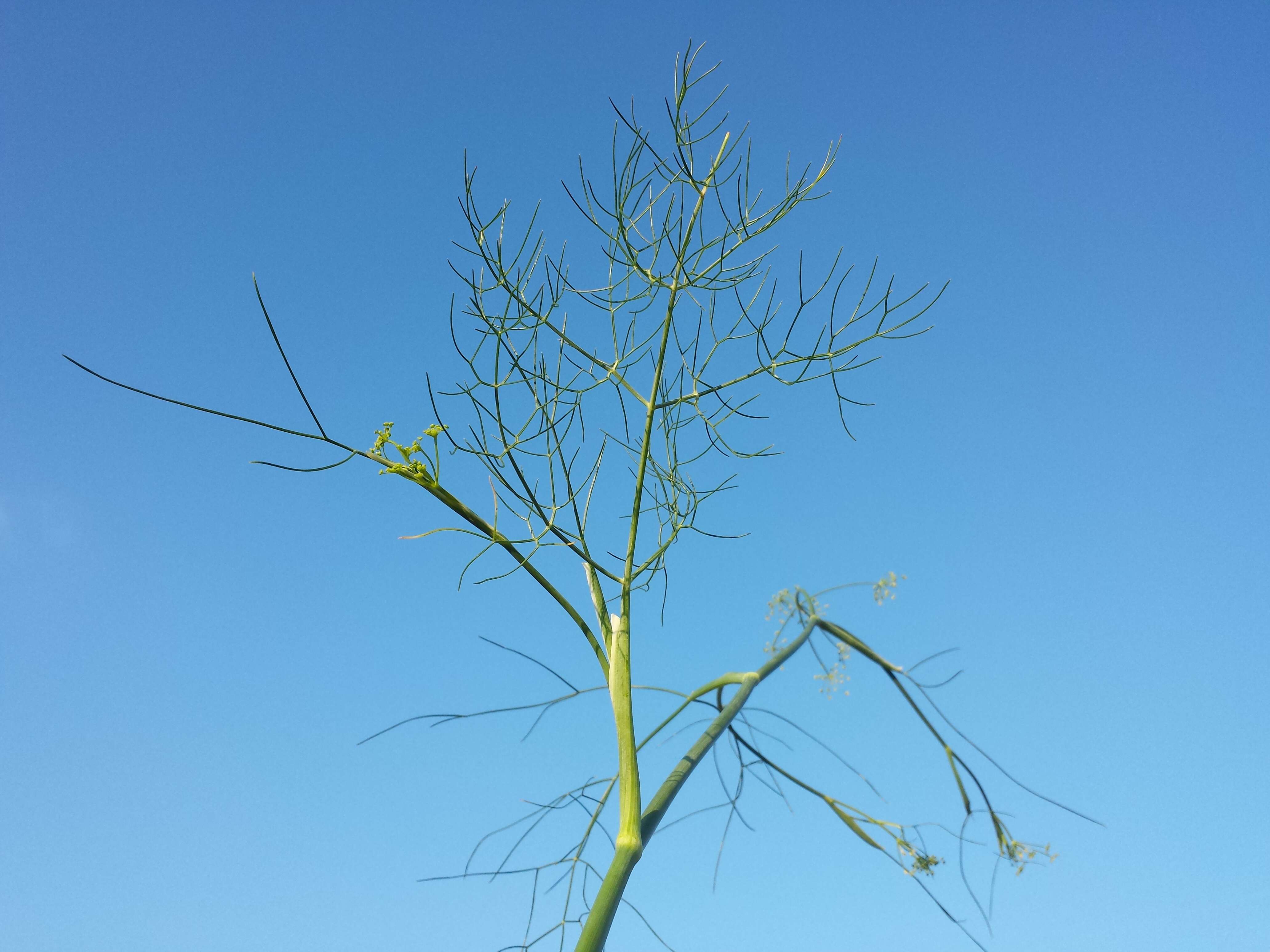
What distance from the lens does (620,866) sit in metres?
0.65

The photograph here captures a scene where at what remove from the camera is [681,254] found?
1.02 m

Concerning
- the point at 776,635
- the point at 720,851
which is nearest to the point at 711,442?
the point at 776,635

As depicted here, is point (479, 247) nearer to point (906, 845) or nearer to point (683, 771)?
point (683, 771)

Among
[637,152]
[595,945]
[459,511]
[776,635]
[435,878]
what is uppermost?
[637,152]

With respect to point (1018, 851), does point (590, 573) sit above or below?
above

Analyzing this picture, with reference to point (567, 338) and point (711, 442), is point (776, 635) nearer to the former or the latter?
point (711, 442)

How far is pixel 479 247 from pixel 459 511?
388 millimetres

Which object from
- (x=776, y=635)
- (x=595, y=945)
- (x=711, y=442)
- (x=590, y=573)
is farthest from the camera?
(x=776, y=635)

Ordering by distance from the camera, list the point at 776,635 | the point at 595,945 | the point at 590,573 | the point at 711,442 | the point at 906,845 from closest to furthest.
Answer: the point at 595,945, the point at 590,573, the point at 906,845, the point at 711,442, the point at 776,635

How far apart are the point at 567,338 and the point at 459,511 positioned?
1.11ft

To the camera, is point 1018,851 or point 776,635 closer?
point 1018,851

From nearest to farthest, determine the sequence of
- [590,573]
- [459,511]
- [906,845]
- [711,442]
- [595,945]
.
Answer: [595,945] < [459,511] < [590,573] < [906,845] < [711,442]

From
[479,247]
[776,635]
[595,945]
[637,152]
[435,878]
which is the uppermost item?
[637,152]

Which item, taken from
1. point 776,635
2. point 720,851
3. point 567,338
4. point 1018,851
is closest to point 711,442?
point 567,338
